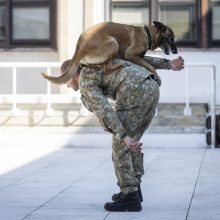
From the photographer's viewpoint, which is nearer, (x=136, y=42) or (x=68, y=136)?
(x=136, y=42)

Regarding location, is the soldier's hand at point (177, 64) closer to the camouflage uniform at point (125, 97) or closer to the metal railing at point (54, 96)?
the camouflage uniform at point (125, 97)

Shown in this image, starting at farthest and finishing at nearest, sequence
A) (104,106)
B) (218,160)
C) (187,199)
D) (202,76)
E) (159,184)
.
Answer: (202,76), (218,160), (159,184), (187,199), (104,106)

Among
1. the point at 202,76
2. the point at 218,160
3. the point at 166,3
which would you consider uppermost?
the point at 166,3

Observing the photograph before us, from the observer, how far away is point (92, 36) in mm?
7250

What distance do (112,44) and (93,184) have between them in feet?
9.13

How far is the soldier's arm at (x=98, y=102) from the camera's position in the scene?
22.9 feet

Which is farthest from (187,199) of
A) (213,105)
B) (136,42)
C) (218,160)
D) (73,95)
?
(73,95)

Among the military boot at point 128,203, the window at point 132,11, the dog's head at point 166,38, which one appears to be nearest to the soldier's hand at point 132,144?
the military boot at point 128,203

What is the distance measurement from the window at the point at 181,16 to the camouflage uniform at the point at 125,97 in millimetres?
8809

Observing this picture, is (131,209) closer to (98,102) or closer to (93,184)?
(98,102)

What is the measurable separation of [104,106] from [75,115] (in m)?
7.52

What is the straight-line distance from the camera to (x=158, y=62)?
295 inches

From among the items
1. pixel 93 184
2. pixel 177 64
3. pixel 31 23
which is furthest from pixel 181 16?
pixel 177 64

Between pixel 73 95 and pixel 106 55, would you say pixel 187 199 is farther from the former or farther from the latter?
pixel 73 95
